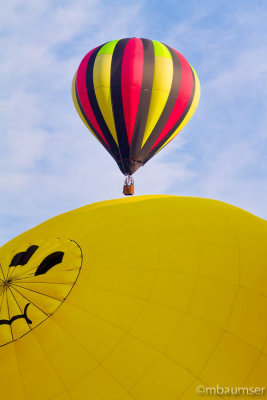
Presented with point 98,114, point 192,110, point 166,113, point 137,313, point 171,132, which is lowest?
point 137,313

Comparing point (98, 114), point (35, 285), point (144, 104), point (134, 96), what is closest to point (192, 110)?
point (144, 104)

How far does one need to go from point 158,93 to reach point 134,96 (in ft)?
3.26

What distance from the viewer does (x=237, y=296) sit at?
15.3ft

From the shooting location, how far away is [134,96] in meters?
19.9

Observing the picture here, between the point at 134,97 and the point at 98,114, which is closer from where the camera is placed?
the point at 134,97

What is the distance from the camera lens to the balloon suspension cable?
21422 millimetres

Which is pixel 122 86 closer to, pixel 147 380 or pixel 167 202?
pixel 167 202

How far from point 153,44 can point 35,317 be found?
60.6 feet

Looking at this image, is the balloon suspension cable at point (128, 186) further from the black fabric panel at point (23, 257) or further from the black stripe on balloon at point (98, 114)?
the black fabric panel at point (23, 257)

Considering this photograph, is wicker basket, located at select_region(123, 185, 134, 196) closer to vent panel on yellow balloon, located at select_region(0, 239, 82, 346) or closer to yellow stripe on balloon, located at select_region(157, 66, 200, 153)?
yellow stripe on balloon, located at select_region(157, 66, 200, 153)

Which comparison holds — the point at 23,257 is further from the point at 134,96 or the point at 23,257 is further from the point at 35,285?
the point at 134,96

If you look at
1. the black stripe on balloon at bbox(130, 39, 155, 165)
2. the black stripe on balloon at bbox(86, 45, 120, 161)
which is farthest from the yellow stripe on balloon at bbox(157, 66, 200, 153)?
the black stripe on balloon at bbox(86, 45, 120, 161)

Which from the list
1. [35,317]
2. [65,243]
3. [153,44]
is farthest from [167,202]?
[153,44]

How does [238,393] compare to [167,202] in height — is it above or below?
below
